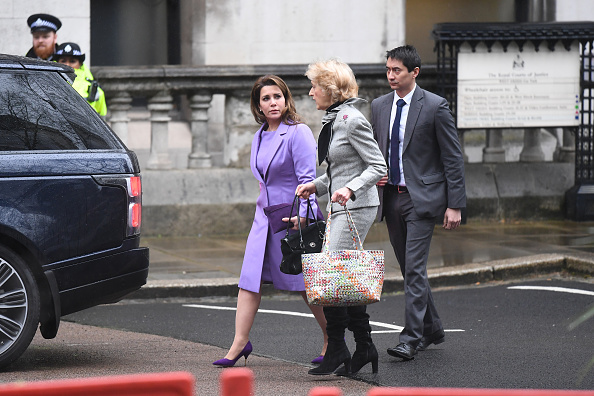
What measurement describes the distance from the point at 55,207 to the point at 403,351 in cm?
222

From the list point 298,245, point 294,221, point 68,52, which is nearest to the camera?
point 298,245

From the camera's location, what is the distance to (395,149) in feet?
22.2

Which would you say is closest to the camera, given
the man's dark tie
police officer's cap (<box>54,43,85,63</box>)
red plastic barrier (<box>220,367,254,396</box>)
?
red plastic barrier (<box>220,367,254,396</box>)

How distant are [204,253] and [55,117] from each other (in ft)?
15.4

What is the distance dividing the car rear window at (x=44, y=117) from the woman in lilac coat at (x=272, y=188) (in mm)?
964

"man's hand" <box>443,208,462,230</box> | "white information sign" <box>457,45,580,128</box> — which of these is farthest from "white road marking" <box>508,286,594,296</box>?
"white information sign" <box>457,45,580,128</box>

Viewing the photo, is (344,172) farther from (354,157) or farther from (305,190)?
(305,190)

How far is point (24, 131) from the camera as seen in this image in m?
6.24

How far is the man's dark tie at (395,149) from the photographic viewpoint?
6.77 meters

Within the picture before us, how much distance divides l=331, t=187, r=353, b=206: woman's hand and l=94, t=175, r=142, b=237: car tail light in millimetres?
1323

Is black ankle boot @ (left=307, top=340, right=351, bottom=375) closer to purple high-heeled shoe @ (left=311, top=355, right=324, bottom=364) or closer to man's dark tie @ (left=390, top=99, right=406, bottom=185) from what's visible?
purple high-heeled shoe @ (left=311, top=355, right=324, bottom=364)

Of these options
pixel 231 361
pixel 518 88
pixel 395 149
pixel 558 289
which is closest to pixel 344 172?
pixel 395 149

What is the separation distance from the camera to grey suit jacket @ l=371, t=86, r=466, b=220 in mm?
6680

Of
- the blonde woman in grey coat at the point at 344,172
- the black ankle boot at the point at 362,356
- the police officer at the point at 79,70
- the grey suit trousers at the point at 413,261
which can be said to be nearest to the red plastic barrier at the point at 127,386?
the blonde woman in grey coat at the point at 344,172
